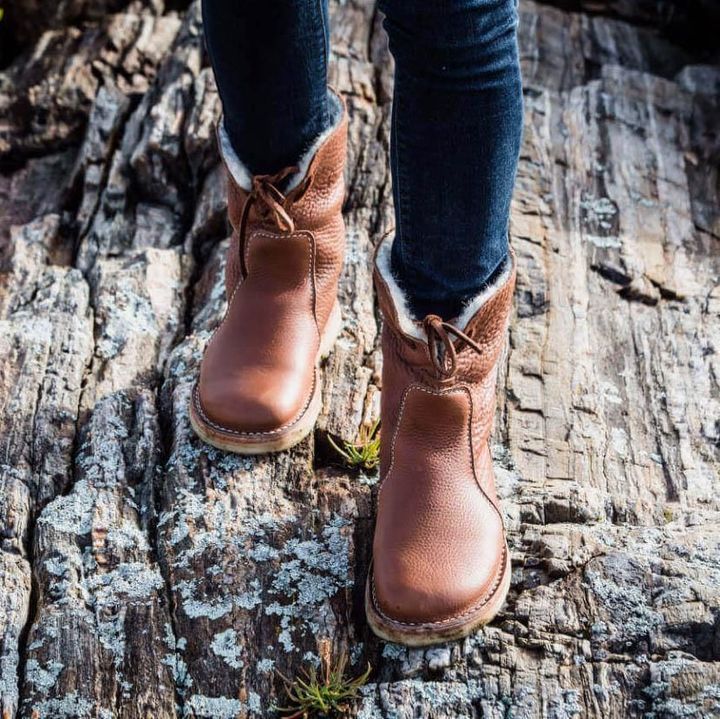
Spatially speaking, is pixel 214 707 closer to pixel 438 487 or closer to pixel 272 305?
pixel 438 487

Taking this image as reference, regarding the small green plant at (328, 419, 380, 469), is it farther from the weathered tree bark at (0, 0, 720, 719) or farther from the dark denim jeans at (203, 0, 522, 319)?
the dark denim jeans at (203, 0, 522, 319)

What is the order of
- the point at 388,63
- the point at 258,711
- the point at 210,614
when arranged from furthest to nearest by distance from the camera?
Answer: the point at 388,63 < the point at 210,614 < the point at 258,711

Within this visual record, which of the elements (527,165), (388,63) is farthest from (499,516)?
(388,63)

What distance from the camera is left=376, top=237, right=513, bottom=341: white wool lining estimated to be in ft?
6.27

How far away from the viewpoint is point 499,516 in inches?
79.4

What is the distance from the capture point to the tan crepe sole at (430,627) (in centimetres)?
187

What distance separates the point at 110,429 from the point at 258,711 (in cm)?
89

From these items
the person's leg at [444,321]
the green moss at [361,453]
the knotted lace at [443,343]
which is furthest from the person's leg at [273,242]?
the knotted lace at [443,343]

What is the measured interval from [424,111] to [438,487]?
0.77 metres

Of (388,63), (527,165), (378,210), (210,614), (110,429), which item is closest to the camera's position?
(210,614)

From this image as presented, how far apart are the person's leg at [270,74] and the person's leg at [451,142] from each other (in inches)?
16.0

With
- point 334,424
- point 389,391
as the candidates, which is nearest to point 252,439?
point 334,424

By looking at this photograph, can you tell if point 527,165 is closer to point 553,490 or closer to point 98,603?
point 553,490

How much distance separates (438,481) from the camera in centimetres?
195
